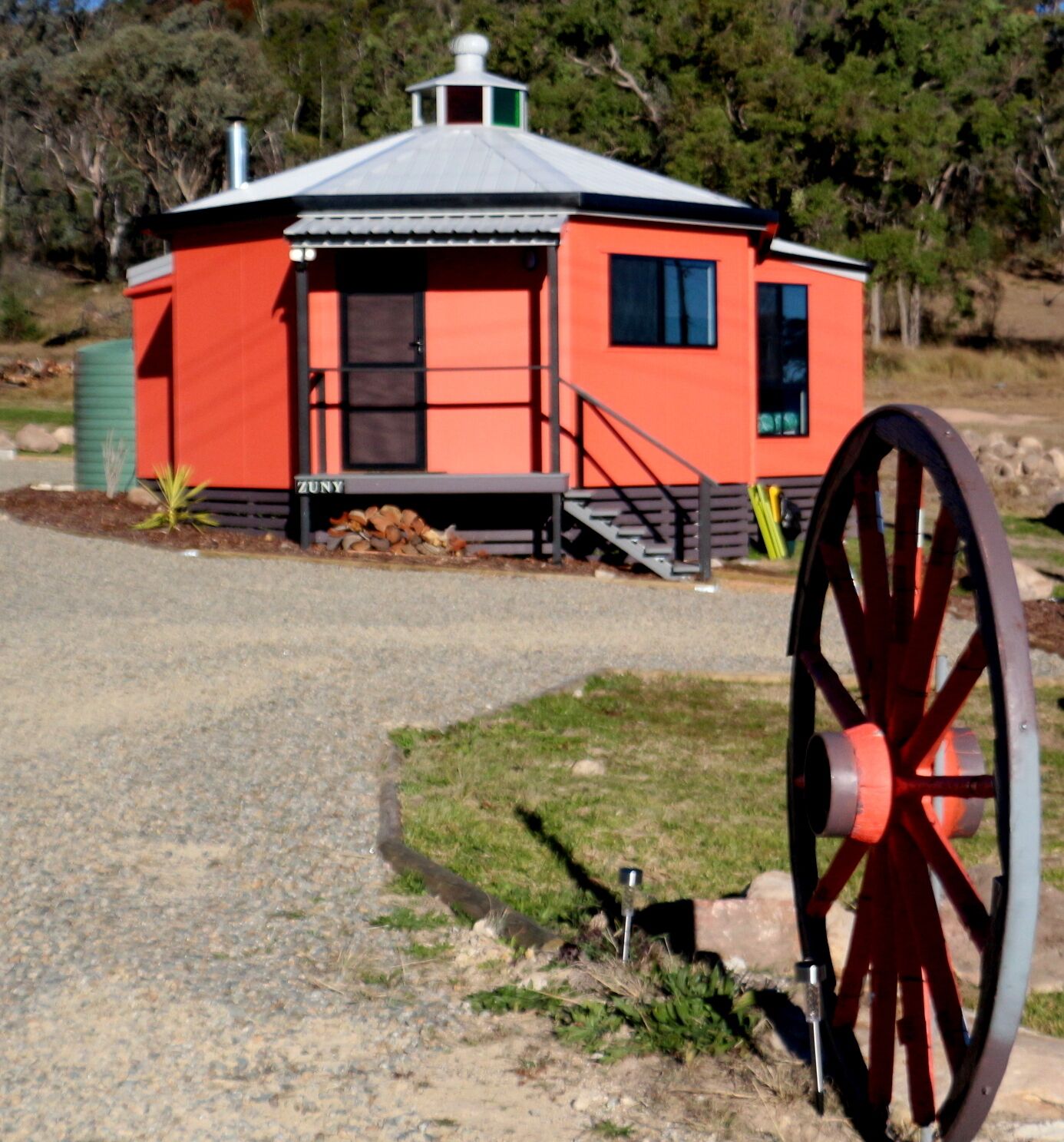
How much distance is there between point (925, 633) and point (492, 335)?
14.1 m

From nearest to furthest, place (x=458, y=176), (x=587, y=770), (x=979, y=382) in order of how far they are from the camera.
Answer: (x=587, y=770), (x=458, y=176), (x=979, y=382)

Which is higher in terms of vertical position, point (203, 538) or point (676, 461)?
point (676, 461)

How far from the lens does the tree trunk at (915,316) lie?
51188 mm

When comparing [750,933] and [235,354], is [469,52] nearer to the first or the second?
[235,354]

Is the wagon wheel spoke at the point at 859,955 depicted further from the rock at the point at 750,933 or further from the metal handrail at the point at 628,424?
the metal handrail at the point at 628,424

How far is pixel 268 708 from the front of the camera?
914 centimetres

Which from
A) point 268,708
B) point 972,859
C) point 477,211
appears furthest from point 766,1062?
point 477,211

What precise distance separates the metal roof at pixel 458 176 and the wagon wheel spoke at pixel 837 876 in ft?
42.7

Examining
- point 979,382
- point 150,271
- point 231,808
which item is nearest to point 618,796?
point 231,808

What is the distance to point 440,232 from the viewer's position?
1605 cm

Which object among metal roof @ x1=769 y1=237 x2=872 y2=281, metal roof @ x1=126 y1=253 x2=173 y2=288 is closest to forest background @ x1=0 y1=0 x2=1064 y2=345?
metal roof @ x1=769 y1=237 x2=872 y2=281

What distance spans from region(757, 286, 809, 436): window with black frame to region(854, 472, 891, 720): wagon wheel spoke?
623 inches

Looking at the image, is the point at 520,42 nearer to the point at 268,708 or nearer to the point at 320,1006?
the point at 268,708

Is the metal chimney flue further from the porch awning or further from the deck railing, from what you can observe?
the porch awning
